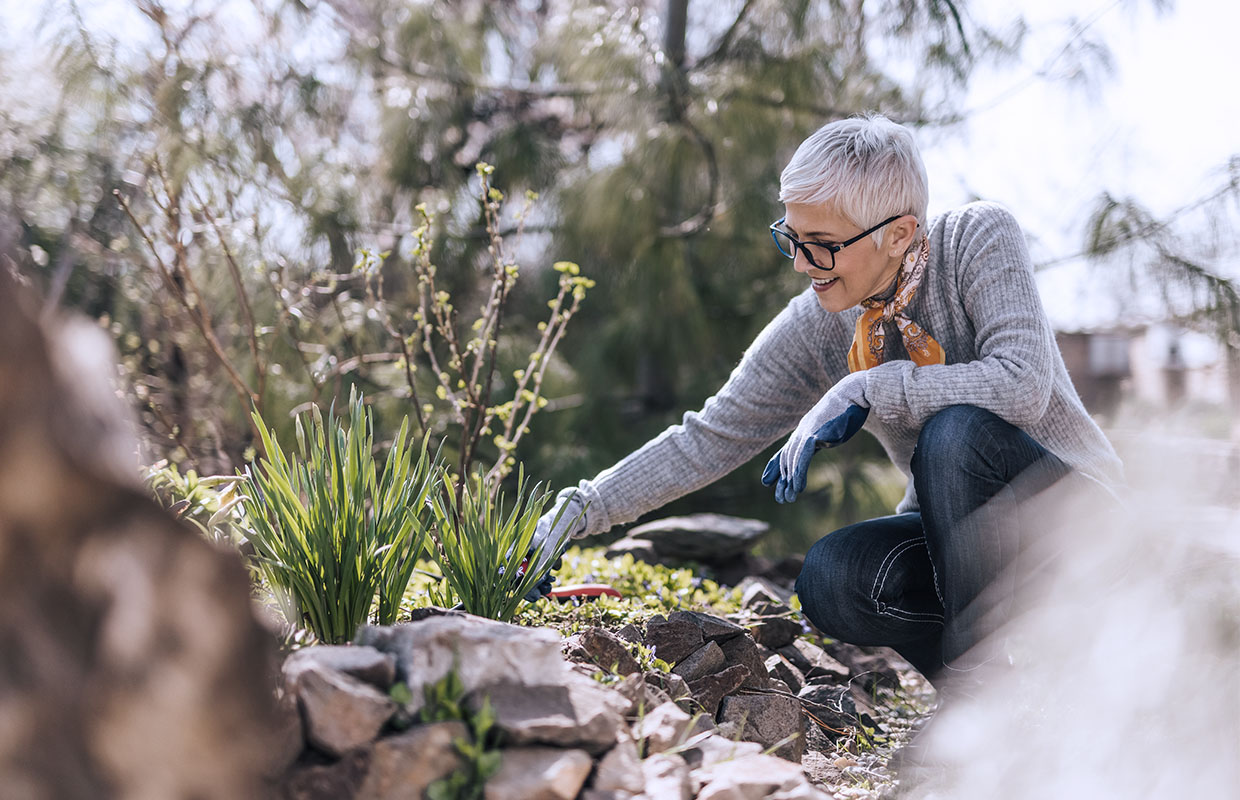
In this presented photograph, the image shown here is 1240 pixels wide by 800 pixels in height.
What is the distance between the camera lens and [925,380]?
1458 millimetres

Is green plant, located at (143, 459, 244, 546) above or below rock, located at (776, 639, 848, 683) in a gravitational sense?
above

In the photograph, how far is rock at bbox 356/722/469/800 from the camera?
886 millimetres

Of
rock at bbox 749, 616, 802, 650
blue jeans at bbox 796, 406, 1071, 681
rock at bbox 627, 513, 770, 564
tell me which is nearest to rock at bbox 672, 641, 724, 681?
blue jeans at bbox 796, 406, 1071, 681

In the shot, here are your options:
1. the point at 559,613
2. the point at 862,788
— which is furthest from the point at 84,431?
the point at 862,788

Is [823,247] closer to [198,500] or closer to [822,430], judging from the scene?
[822,430]

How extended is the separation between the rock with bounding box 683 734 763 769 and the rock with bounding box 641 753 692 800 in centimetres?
5

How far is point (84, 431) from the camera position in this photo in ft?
2.42

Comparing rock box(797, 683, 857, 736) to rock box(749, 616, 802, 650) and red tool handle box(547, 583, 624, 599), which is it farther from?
red tool handle box(547, 583, 624, 599)

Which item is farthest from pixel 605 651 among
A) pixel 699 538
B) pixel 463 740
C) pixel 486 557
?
pixel 699 538

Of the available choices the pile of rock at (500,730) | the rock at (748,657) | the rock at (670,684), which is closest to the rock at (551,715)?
the pile of rock at (500,730)

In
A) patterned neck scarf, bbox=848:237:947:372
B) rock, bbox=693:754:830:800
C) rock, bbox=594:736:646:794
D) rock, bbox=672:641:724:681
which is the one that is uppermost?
patterned neck scarf, bbox=848:237:947:372

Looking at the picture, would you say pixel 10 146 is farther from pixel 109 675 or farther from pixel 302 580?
pixel 109 675

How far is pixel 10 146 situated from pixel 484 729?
357cm

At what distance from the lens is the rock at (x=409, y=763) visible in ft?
2.91
